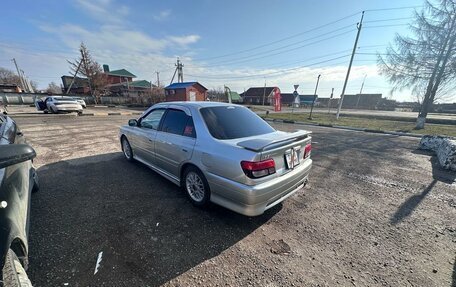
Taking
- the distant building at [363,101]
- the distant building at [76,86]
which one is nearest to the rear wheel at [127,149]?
the distant building at [76,86]

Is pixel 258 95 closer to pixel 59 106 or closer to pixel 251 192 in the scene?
pixel 59 106

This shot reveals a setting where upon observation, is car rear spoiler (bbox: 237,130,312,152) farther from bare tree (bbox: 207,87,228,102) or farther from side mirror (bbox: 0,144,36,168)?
bare tree (bbox: 207,87,228,102)

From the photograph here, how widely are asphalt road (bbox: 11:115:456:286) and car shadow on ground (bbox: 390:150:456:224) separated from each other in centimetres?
3

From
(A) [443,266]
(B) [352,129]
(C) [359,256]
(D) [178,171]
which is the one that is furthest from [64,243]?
(B) [352,129]

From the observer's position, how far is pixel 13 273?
52.2 inches

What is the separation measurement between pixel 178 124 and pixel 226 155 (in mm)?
1325

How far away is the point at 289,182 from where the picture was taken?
2.74 m

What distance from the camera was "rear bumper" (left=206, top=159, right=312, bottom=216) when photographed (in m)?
2.39

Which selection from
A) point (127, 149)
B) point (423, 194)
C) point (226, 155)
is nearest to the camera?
point (226, 155)

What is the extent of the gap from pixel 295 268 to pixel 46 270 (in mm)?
2562

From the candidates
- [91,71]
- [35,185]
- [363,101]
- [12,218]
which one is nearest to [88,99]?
[91,71]

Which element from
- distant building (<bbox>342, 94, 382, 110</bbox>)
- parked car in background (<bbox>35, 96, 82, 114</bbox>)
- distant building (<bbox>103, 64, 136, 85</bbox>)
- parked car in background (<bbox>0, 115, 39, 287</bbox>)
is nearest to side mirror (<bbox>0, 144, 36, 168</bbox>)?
parked car in background (<bbox>0, 115, 39, 287</bbox>)

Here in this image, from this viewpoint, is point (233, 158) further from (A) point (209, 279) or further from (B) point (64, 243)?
(B) point (64, 243)

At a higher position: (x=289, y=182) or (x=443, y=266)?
(x=289, y=182)
